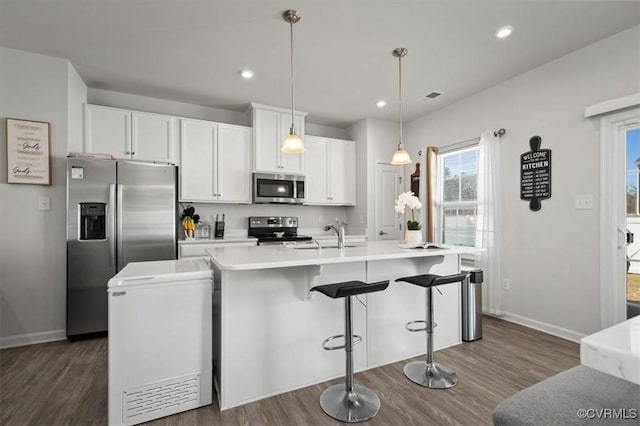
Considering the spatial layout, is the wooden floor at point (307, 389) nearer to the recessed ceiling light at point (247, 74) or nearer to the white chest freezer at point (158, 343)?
the white chest freezer at point (158, 343)

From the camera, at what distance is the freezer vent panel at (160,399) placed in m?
1.71

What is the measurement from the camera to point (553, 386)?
99 cm

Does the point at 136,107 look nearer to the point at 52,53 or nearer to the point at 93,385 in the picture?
the point at 52,53

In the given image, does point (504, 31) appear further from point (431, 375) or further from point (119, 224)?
point (119, 224)

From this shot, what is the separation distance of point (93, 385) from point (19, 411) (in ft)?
1.21

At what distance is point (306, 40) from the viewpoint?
2680mm

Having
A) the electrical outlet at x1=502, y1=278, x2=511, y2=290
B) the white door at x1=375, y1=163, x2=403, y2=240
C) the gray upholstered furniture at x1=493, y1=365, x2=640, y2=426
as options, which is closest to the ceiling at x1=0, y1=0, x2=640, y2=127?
the white door at x1=375, y1=163, x2=403, y2=240

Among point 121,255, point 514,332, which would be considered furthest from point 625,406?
point 121,255

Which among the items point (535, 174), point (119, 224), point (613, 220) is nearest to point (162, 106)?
point (119, 224)

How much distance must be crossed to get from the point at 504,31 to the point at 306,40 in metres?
1.68

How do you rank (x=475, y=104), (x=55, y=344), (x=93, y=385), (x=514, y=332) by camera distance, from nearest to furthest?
(x=93, y=385) < (x=55, y=344) < (x=514, y=332) < (x=475, y=104)

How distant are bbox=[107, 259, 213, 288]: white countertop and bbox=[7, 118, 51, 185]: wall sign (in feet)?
5.84

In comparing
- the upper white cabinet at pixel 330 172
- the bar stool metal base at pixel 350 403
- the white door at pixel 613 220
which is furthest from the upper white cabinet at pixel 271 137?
the white door at pixel 613 220

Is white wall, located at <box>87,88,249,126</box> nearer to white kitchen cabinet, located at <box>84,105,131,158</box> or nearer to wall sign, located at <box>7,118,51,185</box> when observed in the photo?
white kitchen cabinet, located at <box>84,105,131,158</box>
